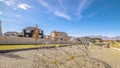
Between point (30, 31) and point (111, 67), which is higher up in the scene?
point (30, 31)

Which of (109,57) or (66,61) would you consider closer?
(66,61)

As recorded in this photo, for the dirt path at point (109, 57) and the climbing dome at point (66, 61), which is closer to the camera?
the climbing dome at point (66, 61)

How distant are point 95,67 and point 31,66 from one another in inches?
145

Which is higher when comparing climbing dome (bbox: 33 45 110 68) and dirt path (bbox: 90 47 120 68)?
climbing dome (bbox: 33 45 110 68)

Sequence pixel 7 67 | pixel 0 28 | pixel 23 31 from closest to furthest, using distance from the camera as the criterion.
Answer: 1. pixel 7 67
2. pixel 0 28
3. pixel 23 31

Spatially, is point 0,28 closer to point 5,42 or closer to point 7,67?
point 5,42

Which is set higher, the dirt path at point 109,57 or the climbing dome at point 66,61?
the climbing dome at point 66,61

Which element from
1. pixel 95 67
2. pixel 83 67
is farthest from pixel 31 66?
pixel 95 67

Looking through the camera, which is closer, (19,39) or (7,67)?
(7,67)

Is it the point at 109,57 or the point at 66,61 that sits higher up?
the point at 66,61

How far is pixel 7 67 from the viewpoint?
21.2 feet

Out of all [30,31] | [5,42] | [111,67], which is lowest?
[111,67]

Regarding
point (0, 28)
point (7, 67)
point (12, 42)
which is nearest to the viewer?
point (7, 67)

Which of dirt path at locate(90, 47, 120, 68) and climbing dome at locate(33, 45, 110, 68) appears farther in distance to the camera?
dirt path at locate(90, 47, 120, 68)
